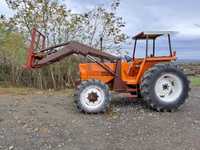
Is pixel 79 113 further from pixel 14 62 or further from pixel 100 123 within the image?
pixel 14 62

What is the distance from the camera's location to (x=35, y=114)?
306 inches

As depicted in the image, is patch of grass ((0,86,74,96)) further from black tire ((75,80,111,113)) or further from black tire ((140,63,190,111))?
black tire ((140,63,190,111))

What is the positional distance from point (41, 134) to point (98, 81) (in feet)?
7.46

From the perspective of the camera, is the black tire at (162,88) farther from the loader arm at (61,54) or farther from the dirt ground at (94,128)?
the loader arm at (61,54)

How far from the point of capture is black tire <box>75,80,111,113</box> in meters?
8.29

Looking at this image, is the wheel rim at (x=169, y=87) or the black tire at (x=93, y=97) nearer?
the black tire at (x=93, y=97)

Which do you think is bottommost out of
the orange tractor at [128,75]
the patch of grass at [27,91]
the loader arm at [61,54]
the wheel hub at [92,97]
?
the patch of grass at [27,91]

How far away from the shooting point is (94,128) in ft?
22.8

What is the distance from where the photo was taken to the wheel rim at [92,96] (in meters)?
8.34

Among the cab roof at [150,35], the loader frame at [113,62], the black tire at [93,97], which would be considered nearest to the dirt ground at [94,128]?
the black tire at [93,97]

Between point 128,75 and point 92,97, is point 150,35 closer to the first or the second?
point 128,75

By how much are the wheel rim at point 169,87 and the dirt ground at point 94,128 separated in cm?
38

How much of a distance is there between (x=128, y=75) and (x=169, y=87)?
929 mm

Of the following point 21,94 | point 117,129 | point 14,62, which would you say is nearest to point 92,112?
point 117,129
